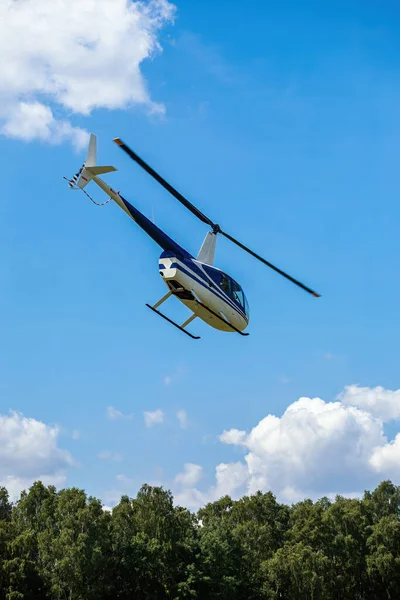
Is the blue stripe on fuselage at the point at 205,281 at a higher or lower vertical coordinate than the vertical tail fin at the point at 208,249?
lower

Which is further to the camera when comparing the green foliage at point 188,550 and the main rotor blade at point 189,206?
the green foliage at point 188,550

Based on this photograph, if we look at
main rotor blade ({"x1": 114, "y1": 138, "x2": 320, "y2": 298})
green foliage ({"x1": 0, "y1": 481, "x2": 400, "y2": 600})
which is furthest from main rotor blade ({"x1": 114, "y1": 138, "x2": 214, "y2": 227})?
green foliage ({"x1": 0, "y1": 481, "x2": 400, "y2": 600})

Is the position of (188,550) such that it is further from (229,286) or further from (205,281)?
(205,281)

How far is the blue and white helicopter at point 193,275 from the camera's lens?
37175 mm

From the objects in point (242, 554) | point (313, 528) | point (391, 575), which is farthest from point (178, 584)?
point (391, 575)

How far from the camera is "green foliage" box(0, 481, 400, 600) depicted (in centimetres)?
6538

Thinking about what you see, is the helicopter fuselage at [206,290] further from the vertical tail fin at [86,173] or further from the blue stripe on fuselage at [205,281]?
the vertical tail fin at [86,173]

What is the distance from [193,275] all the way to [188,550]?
4203cm

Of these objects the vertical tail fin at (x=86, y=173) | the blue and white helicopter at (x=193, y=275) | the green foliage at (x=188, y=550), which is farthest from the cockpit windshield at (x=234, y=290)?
the green foliage at (x=188, y=550)

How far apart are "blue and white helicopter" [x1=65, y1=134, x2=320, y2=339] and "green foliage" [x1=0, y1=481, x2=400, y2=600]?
111ft

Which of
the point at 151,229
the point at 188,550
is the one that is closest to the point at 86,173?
the point at 151,229

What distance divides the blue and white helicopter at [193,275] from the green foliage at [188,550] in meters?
33.7

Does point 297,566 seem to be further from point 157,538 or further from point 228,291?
point 228,291

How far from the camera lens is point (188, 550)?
71438 mm
